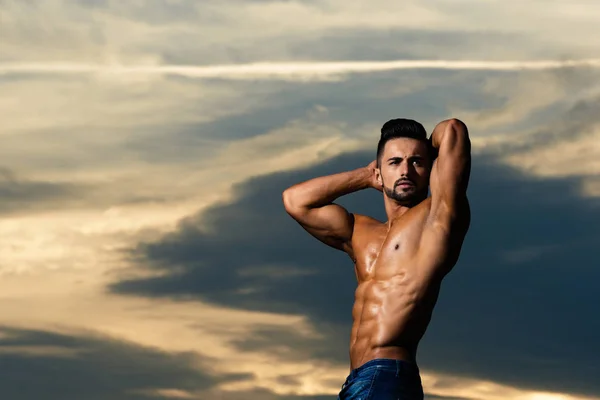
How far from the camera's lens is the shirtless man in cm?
1884

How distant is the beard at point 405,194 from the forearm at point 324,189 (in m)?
0.82

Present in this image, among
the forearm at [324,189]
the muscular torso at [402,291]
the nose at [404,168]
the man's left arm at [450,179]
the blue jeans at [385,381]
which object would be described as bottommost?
the blue jeans at [385,381]

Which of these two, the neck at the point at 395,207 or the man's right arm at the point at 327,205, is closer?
the neck at the point at 395,207

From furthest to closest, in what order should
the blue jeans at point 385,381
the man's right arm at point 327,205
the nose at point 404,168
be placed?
the man's right arm at point 327,205
the nose at point 404,168
the blue jeans at point 385,381

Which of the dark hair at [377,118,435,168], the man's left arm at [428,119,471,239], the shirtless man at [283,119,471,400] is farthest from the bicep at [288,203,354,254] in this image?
the man's left arm at [428,119,471,239]

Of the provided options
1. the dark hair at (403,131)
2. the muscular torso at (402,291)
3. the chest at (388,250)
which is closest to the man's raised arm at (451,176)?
the muscular torso at (402,291)

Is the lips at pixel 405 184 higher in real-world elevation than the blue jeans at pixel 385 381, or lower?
higher

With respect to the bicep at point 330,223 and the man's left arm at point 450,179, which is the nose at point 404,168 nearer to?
the man's left arm at point 450,179

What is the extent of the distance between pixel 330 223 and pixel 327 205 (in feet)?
1.08

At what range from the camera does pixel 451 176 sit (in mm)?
18781

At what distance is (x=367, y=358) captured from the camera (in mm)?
19078

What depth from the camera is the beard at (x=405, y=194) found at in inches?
768

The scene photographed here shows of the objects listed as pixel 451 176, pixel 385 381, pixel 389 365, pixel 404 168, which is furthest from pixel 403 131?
pixel 385 381

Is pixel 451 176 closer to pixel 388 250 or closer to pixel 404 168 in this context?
pixel 404 168
